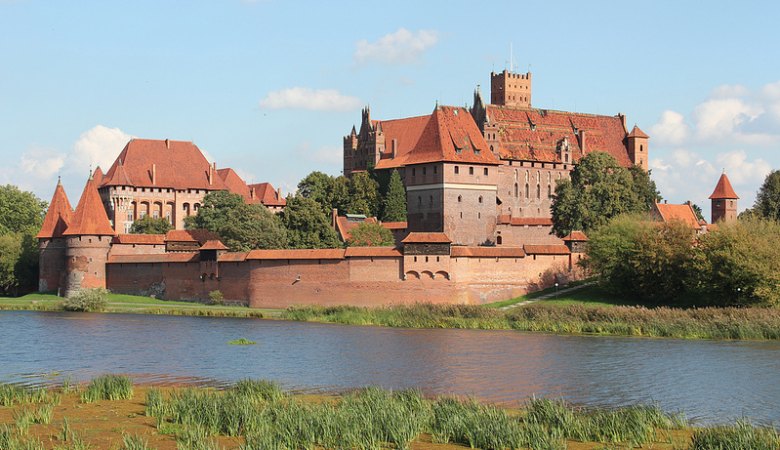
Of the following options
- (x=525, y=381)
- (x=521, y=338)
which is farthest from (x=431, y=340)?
(x=525, y=381)

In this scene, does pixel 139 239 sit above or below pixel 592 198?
below

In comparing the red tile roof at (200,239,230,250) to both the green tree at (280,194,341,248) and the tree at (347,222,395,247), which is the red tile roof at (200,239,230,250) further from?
the tree at (347,222,395,247)

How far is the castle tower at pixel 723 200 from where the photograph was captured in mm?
69625

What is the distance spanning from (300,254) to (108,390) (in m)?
25.2

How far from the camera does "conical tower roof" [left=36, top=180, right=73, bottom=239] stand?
5447 cm

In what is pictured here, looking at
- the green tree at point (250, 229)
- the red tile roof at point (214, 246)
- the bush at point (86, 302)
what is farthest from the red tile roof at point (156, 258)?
the bush at point (86, 302)

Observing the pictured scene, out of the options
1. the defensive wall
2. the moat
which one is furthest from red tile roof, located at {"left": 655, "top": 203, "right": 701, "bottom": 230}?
the moat

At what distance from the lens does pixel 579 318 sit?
37406mm

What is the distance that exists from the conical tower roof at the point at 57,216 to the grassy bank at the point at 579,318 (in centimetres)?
1680

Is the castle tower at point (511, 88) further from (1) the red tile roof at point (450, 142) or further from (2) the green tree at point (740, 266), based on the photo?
(2) the green tree at point (740, 266)

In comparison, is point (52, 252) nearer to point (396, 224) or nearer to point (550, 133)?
point (396, 224)

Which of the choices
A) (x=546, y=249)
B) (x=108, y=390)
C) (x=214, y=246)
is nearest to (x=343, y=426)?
(x=108, y=390)

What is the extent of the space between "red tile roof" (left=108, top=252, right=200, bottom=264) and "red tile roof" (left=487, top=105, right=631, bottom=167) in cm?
2627

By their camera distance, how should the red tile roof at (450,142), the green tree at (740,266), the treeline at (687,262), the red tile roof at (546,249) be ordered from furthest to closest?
the red tile roof at (450,142) < the red tile roof at (546,249) < the treeline at (687,262) < the green tree at (740,266)
